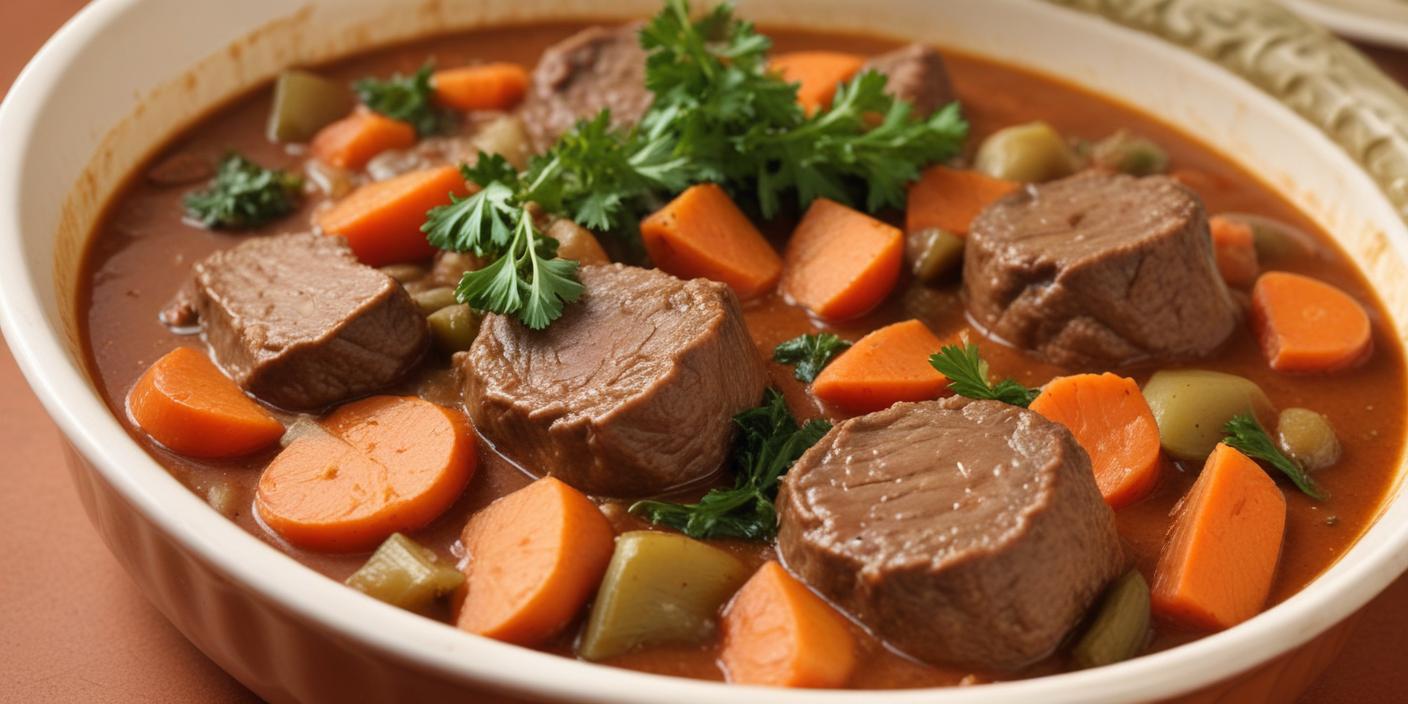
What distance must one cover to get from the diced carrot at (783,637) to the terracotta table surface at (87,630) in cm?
113

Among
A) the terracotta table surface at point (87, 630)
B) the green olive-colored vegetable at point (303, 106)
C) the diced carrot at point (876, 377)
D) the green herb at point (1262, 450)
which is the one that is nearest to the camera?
the terracotta table surface at point (87, 630)

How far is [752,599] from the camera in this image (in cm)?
300

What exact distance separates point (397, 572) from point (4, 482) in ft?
4.81

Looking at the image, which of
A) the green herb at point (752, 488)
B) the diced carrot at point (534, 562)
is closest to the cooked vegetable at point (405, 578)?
the diced carrot at point (534, 562)

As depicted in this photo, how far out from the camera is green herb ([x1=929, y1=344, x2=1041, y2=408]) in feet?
11.2

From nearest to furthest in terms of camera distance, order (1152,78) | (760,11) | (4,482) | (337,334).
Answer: (337,334), (4,482), (1152,78), (760,11)

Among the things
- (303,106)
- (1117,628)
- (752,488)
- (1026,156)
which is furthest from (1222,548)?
(303,106)

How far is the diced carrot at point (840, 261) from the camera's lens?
3.99 meters

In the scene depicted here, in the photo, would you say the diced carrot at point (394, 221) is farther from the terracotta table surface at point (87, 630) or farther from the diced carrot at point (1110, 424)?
the diced carrot at point (1110, 424)

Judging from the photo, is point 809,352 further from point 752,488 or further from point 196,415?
point 196,415

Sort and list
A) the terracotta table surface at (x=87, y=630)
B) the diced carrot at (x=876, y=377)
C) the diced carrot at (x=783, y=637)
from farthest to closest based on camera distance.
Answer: the diced carrot at (x=876, y=377) → the terracotta table surface at (x=87, y=630) → the diced carrot at (x=783, y=637)

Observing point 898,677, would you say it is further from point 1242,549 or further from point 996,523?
point 1242,549

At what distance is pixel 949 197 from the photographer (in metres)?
4.36

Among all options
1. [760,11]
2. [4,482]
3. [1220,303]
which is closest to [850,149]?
[1220,303]
